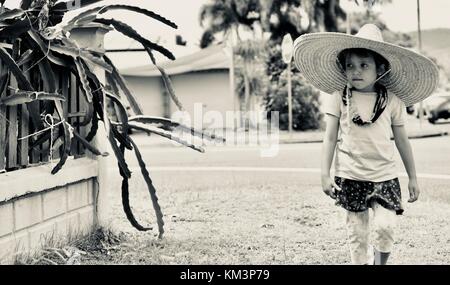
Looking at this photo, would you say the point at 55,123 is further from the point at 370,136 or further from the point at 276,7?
the point at 276,7

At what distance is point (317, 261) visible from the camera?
3639 mm

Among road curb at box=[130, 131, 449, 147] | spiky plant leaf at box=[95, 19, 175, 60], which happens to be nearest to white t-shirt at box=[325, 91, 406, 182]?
spiky plant leaf at box=[95, 19, 175, 60]

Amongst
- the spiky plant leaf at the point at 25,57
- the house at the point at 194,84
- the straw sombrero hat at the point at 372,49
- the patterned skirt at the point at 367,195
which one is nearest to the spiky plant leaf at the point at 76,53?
the spiky plant leaf at the point at 25,57

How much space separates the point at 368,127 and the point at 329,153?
9.3 inches

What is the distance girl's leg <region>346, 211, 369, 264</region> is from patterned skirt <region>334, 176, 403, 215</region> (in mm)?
46

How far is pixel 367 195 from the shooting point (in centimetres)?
321

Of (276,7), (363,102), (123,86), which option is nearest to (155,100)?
(276,7)

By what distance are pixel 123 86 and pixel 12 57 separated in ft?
2.59

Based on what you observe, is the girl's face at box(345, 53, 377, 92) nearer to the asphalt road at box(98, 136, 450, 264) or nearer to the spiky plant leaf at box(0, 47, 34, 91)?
the asphalt road at box(98, 136, 450, 264)

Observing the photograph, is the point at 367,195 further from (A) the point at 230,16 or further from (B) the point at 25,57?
(A) the point at 230,16

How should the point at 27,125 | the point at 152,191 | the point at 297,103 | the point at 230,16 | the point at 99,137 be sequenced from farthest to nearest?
the point at 297,103
the point at 230,16
the point at 99,137
the point at 152,191
the point at 27,125

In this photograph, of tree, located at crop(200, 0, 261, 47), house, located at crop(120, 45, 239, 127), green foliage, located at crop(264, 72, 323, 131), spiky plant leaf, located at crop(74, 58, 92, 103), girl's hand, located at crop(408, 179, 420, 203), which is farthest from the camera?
house, located at crop(120, 45, 239, 127)

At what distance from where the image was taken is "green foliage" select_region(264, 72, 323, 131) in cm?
1441

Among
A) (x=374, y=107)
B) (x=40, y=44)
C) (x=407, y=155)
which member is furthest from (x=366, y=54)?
(x=40, y=44)
